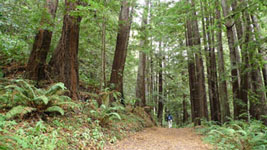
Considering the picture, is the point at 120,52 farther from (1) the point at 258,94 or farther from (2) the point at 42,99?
(1) the point at 258,94

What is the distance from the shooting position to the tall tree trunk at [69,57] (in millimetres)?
6035

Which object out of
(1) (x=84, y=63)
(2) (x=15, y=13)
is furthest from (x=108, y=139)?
(1) (x=84, y=63)

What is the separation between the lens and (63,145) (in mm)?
3457

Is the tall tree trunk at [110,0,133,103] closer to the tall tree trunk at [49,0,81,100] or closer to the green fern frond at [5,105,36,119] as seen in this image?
the tall tree trunk at [49,0,81,100]

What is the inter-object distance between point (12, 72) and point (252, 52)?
353 inches

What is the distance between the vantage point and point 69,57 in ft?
20.2

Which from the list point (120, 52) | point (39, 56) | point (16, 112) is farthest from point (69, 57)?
point (120, 52)

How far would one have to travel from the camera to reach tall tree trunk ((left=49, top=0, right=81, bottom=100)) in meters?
6.04

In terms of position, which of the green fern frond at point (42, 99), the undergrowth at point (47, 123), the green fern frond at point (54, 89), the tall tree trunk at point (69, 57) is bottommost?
the undergrowth at point (47, 123)

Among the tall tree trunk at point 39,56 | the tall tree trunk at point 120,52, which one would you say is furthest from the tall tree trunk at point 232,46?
the tall tree trunk at point 39,56

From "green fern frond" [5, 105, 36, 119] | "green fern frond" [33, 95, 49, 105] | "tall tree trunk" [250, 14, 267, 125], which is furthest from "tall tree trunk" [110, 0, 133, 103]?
"tall tree trunk" [250, 14, 267, 125]

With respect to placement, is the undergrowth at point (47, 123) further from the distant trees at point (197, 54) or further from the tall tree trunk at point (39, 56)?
the distant trees at point (197, 54)

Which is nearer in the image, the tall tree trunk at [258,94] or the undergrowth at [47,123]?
the undergrowth at [47,123]

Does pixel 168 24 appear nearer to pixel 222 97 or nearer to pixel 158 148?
pixel 222 97
